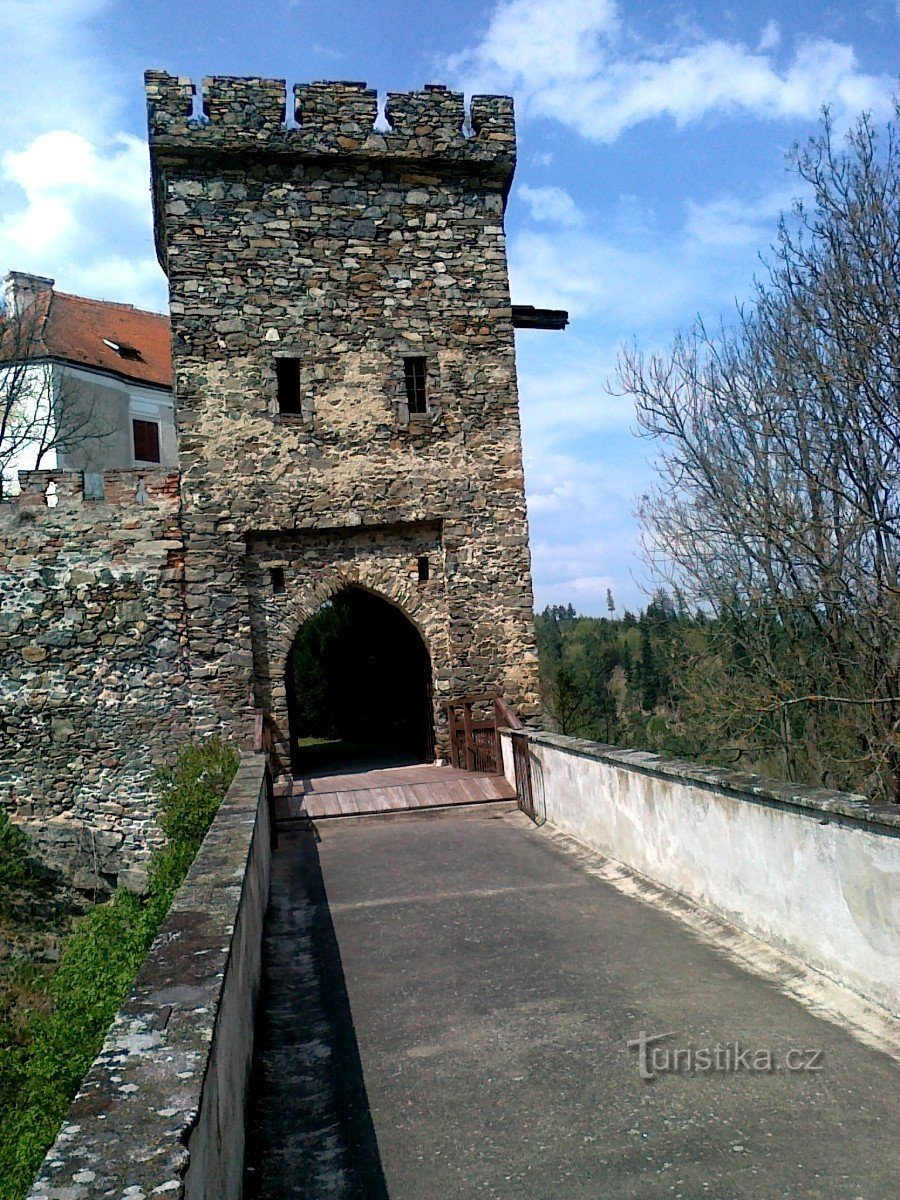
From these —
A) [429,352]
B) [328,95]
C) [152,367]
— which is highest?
[152,367]

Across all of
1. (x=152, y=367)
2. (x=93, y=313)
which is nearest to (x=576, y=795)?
(x=152, y=367)

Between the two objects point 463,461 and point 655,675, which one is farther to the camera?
point 655,675

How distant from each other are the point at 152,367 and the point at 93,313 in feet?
8.89

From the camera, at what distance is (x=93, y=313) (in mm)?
28188

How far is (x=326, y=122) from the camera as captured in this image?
12.0m

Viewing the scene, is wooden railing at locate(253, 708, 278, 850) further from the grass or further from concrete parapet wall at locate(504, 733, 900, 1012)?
concrete parapet wall at locate(504, 733, 900, 1012)

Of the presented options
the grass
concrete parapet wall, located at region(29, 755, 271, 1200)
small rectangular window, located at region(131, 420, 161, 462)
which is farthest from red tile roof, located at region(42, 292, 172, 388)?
concrete parapet wall, located at region(29, 755, 271, 1200)

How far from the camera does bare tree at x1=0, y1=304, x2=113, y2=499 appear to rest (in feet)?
77.3

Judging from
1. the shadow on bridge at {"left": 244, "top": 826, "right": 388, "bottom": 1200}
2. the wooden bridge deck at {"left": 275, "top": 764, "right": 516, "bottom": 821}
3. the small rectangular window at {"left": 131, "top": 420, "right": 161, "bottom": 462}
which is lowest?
the shadow on bridge at {"left": 244, "top": 826, "right": 388, "bottom": 1200}

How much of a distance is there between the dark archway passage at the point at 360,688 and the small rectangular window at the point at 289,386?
10.4ft

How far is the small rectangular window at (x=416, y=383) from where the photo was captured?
1239cm

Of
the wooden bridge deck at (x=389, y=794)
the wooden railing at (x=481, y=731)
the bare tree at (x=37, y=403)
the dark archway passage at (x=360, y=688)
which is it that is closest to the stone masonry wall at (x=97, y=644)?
the wooden bridge deck at (x=389, y=794)

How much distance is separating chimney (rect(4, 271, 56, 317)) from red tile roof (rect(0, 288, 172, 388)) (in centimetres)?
22

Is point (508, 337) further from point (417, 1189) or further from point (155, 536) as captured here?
point (417, 1189)
